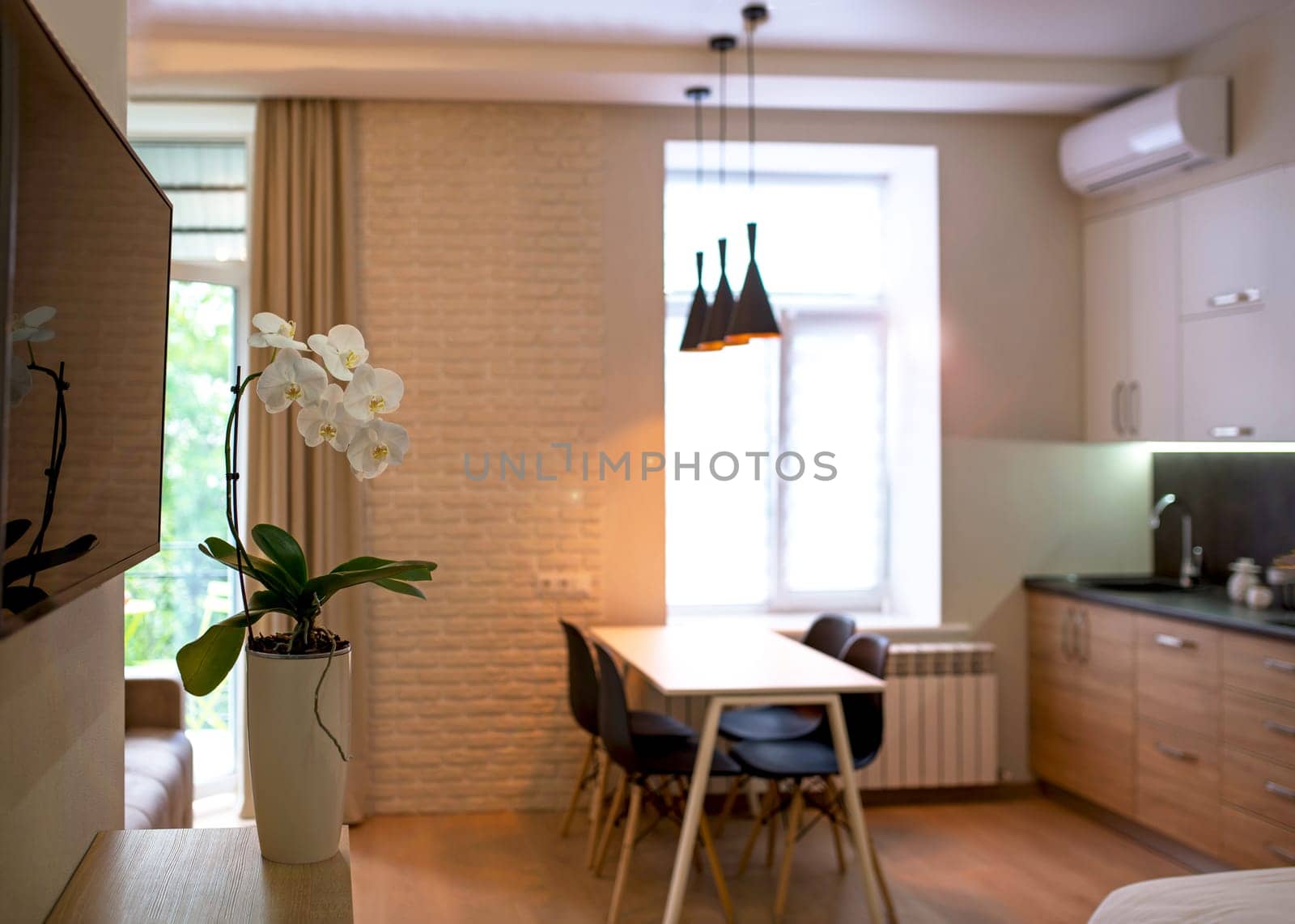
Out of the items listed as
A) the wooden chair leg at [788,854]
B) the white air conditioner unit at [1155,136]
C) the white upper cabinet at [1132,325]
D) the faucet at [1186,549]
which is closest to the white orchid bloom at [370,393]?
the wooden chair leg at [788,854]

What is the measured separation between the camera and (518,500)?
188 inches

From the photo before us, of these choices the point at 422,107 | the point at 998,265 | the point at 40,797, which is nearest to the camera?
the point at 40,797

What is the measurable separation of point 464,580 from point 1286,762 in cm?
310

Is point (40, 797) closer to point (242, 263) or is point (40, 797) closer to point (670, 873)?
point (670, 873)

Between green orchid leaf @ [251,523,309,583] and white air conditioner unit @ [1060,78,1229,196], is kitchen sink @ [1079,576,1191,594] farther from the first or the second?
green orchid leaf @ [251,523,309,583]

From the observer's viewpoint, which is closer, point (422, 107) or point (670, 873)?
point (670, 873)

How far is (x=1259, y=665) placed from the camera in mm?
3738

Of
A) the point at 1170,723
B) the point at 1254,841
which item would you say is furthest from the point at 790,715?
the point at 1254,841

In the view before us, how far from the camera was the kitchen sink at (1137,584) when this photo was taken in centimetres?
479

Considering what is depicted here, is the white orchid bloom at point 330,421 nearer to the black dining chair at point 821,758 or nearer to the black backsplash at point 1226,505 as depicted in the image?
the black dining chair at point 821,758

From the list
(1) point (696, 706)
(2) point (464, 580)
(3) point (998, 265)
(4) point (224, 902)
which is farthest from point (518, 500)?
(4) point (224, 902)

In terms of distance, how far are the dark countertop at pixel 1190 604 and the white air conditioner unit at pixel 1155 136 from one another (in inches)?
67.4

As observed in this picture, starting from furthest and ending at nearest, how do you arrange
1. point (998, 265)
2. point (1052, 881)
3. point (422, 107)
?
point (998, 265), point (422, 107), point (1052, 881)

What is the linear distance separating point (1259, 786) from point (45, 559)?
385 cm
